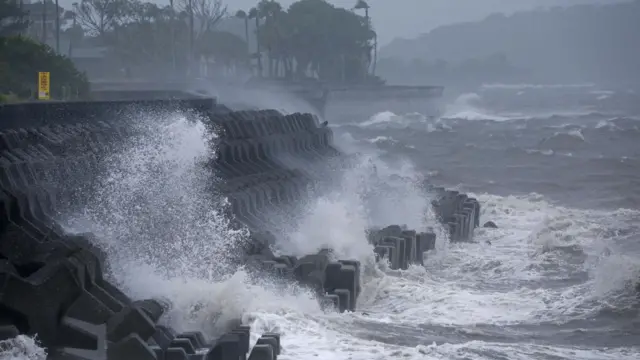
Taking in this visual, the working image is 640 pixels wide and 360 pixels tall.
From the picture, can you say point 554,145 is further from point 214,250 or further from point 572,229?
point 214,250

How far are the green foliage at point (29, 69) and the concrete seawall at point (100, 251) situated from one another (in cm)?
622

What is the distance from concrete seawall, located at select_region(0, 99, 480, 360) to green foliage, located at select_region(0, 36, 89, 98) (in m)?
6.22

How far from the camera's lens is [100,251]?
11445mm

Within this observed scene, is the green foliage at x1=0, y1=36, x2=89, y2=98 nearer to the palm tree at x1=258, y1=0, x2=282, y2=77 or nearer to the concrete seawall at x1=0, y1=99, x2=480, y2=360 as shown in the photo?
the concrete seawall at x1=0, y1=99, x2=480, y2=360

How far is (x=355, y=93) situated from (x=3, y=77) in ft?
165

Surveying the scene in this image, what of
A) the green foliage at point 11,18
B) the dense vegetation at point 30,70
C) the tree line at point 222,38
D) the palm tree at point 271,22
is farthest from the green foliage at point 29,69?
the palm tree at point 271,22

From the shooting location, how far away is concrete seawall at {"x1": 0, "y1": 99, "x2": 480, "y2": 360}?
31.3 feet

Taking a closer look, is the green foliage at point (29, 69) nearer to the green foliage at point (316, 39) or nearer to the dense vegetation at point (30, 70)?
the dense vegetation at point (30, 70)

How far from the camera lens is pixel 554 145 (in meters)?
46.7

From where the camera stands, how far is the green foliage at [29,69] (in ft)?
86.9

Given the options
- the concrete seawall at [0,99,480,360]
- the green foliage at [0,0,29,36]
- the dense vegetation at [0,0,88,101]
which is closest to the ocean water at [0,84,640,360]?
the concrete seawall at [0,99,480,360]

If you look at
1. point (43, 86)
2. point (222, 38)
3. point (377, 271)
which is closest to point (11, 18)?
point (43, 86)

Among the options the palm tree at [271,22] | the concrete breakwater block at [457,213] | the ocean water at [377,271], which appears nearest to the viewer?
the ocean water at [377,271]

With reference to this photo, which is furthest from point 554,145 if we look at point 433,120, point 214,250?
point 214,250
